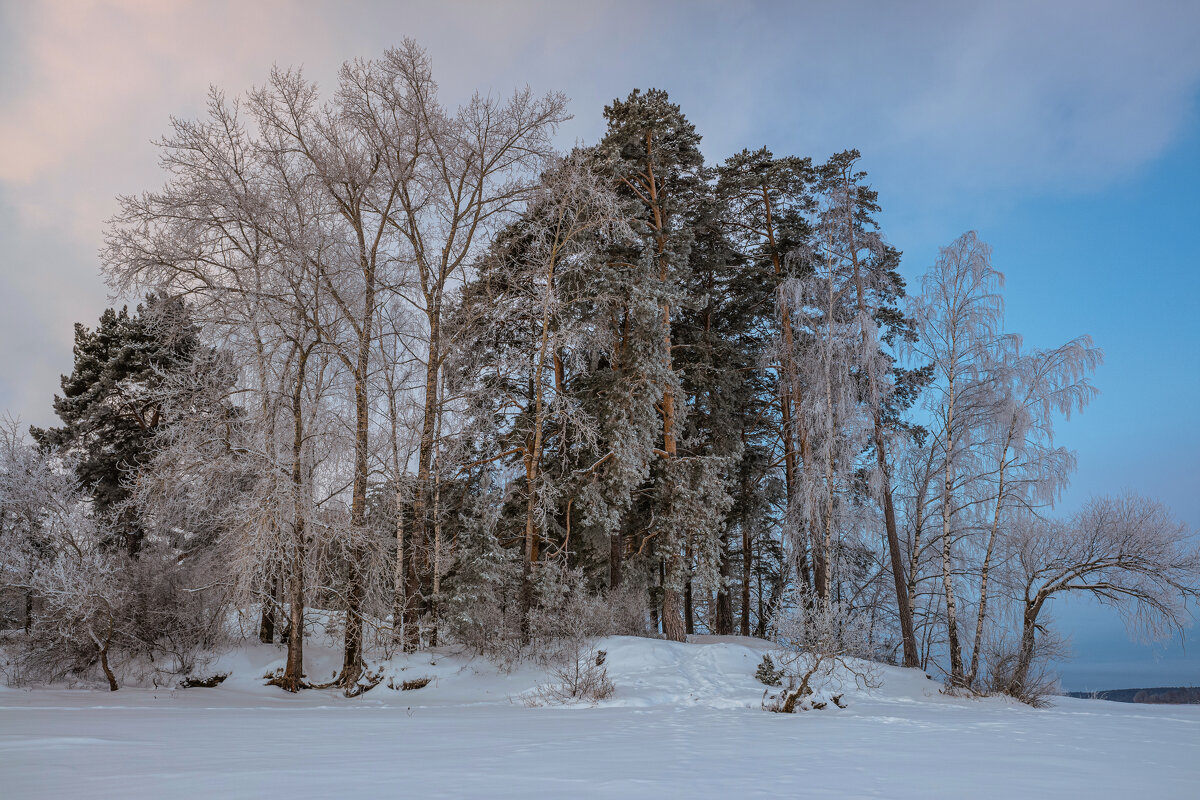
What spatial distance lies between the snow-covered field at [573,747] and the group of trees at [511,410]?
251 centimetres

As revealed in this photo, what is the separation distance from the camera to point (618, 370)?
17.1 meters

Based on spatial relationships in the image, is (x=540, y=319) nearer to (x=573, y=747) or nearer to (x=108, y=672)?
(x=108, y=672)

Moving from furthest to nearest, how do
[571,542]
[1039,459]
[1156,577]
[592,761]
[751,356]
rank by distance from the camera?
1. [751,356]
2. [571,542]
3. [1039,459]
4. [1156,577]
5. [592,761]

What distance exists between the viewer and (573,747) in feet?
19.5

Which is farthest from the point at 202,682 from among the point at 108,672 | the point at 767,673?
the point at 767,673

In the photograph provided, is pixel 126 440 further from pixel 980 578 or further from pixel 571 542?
pixel 980 578

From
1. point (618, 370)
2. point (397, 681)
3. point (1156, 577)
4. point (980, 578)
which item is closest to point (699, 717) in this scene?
point (397, 681)

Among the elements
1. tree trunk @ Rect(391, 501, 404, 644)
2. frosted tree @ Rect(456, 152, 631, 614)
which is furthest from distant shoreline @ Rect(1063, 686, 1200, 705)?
tree trunk @ Rect(391, 501, 404, 644)

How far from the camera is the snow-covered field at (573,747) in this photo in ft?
13.3

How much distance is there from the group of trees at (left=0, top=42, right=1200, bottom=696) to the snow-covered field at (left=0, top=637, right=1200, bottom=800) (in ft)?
8.24

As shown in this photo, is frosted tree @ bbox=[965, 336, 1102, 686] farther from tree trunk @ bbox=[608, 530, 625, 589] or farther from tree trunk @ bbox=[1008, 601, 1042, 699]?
tree trunk @ bbox=[608, 530, 625, 589]

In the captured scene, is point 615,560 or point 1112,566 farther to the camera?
point 615,560

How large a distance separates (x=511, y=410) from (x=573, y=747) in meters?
12.4

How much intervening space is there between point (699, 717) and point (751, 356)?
13749 mm
